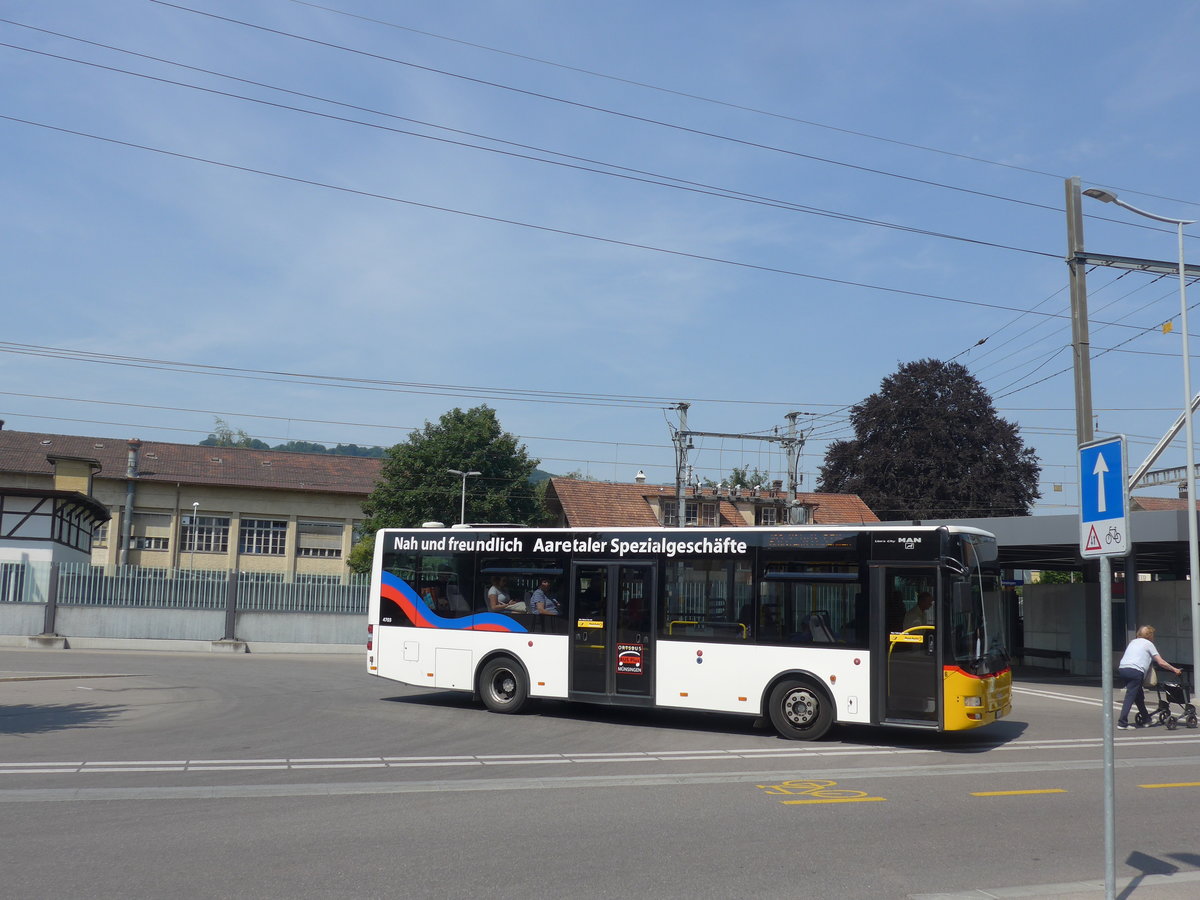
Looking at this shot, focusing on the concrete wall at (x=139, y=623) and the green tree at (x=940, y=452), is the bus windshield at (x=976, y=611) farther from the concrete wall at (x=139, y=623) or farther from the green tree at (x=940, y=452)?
the green tree at (x=940, y=452)

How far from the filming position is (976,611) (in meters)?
14.1

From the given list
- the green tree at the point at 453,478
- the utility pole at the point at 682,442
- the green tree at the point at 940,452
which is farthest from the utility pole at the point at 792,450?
the green tree at the point at 453,478

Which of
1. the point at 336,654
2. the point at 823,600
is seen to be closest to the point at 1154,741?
the point at 823,600

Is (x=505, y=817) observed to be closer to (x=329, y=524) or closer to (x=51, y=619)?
(x=51, y=619)

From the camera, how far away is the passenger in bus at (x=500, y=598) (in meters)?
16.9

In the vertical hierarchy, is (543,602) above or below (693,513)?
below

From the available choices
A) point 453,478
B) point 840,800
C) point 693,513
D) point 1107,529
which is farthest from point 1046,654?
point 453,478

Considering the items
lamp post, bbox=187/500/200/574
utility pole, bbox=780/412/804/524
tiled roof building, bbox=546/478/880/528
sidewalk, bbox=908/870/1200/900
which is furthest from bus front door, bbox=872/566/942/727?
lamp post, bbox=187/500/200/574

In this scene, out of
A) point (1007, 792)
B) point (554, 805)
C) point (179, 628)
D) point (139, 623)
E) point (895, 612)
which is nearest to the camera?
point (554, 805)

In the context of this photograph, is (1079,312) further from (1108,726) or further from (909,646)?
(1108,726)

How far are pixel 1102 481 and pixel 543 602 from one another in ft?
36.5

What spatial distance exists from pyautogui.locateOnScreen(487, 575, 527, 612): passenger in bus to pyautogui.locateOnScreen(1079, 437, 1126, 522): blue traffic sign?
1129 cm

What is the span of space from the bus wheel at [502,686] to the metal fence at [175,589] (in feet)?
58.8

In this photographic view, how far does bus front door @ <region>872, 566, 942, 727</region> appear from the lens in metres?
13.6
